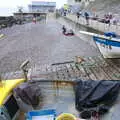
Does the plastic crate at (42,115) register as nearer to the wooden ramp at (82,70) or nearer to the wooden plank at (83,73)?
the wooden ramp at (82,70)

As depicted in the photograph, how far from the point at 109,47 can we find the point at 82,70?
244cm

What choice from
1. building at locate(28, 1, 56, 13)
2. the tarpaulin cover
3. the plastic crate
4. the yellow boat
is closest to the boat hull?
the tarpaulin cover

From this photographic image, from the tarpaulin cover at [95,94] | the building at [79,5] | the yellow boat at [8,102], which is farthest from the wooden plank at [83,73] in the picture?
the building at [79,5]

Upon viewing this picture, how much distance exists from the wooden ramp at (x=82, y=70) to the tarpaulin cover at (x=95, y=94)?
3818mm

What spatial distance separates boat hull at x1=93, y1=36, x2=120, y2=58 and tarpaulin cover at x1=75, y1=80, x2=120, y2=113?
20.9 ft

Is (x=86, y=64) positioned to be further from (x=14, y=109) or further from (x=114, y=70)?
(x=14, y=109)

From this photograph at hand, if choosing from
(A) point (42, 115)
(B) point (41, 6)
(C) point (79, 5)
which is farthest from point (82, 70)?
(B) point (41, 6)

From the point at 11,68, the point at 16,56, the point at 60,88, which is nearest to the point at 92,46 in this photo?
the point at 16,56

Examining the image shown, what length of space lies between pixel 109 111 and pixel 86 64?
283 inches

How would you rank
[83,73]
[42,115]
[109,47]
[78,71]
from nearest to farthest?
[42,115] → [83,73] → [78,71] → [109,47]

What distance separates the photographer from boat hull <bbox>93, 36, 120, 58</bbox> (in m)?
13.0

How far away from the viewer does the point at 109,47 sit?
13.5 metres

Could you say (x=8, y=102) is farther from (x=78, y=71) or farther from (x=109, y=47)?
(x=109, y=47)

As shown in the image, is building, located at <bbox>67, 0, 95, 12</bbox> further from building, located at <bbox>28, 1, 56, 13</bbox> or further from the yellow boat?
the yellow boat
